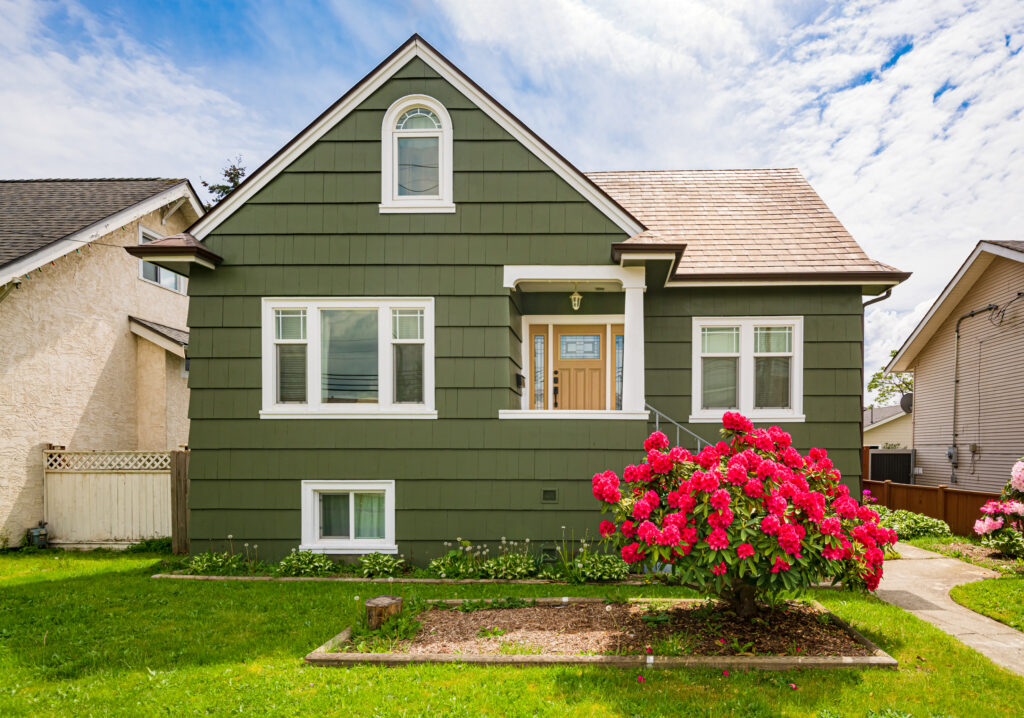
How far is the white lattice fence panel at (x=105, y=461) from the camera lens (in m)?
9.77

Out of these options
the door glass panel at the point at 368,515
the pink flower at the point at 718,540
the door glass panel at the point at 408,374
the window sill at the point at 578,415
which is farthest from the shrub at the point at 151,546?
the pink flower at the point at 718,540

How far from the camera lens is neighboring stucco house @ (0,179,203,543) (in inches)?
380

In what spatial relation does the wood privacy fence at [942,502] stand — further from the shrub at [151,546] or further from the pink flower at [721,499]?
the shrub at [151,546]

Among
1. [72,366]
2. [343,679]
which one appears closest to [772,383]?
[343,679]

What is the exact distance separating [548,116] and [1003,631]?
1008 cm

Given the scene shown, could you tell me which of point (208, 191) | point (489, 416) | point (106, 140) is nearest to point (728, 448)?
point (489, 416)

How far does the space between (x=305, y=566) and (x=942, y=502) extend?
1202 cm

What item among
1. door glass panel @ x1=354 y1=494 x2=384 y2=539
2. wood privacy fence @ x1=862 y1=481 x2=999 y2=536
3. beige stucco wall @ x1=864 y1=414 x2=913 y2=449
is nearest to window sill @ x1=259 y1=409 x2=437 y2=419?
door glass panel @ x1=354 y1=494 x2=384 y2=539

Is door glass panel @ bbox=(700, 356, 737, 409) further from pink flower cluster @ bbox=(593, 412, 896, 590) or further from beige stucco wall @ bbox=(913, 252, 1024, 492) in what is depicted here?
beige stucco wall @ bbox=(913, 252, 1024, 492)

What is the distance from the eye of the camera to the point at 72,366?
1077 centimetres

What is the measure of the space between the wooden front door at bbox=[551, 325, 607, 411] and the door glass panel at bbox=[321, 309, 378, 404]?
305cm

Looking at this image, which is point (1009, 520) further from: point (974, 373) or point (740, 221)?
point (740, 221)

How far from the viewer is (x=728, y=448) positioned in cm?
525

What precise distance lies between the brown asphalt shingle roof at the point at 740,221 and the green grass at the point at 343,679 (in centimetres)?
455
